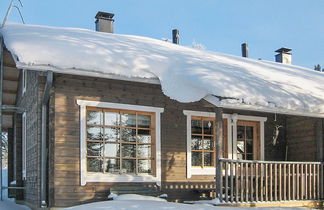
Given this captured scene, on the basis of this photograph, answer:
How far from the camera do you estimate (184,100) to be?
8.85m

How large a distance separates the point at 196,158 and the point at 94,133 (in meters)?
2.87

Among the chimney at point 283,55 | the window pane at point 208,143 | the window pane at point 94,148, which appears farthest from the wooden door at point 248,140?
the chimney at point 283,55

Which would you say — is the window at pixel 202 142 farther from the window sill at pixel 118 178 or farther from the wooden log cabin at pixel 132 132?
the window sill at pixel 118 178

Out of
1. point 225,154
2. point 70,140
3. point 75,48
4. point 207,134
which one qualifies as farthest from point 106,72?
point 225,154

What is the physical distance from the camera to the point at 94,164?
965 cm

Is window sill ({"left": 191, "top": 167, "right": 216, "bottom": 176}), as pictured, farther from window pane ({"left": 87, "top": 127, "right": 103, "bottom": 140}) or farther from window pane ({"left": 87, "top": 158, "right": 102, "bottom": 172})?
window pane ({"left": 87, "top": 127, "right": 103, "bottom": 140})

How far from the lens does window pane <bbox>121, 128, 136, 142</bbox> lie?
33.1 ft

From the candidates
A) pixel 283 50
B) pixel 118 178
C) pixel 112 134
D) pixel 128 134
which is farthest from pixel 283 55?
pixel 118 178

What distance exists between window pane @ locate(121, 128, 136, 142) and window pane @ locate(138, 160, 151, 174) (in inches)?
22.2

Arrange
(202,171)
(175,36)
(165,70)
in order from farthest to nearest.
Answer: (175,36) < (202,171) < (165,70)

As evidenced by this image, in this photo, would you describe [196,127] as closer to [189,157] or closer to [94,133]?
[189,157]

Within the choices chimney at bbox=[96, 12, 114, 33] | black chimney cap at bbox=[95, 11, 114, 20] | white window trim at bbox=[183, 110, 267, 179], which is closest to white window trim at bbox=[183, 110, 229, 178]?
→ white window trim at bbox=[183, 110, 267, 179]

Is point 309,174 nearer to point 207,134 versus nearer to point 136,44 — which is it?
point 207,134

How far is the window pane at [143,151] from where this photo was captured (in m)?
10.2
